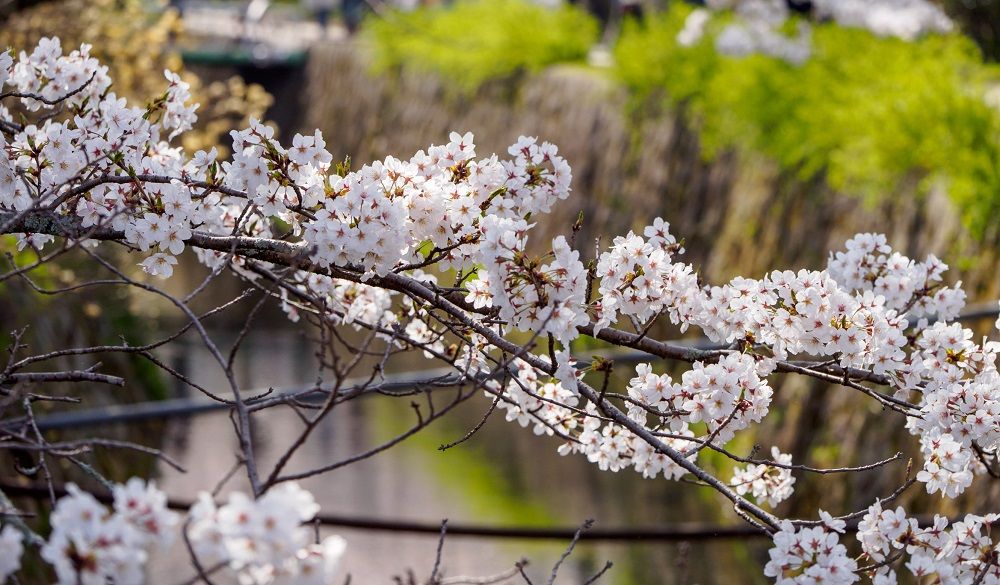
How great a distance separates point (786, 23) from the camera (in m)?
7.20

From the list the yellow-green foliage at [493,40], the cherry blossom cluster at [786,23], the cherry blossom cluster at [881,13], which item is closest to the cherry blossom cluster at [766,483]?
the cherry blossom cluster at [786,23]

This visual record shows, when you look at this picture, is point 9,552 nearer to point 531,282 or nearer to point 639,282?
point 531,282

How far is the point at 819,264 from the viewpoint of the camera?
6145 millimetres

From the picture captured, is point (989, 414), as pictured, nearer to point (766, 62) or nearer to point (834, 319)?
point (834, 319)

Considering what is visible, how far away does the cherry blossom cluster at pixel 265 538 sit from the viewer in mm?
975

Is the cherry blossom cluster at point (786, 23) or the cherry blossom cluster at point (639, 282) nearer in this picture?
the cherry blossom cluster at point (639, 282)

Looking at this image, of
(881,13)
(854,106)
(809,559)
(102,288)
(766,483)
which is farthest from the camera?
(881,13)

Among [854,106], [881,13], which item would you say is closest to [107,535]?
[854,106]

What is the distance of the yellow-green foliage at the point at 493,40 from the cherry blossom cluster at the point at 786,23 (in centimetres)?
136

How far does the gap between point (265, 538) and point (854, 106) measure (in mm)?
5393

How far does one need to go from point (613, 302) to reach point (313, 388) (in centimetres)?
46

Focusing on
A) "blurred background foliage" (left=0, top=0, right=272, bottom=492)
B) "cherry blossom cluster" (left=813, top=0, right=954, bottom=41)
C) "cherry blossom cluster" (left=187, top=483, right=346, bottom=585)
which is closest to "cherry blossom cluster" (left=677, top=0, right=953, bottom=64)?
"cherry blossom cluster" (left=813, top=0, right=954, bottom=41)

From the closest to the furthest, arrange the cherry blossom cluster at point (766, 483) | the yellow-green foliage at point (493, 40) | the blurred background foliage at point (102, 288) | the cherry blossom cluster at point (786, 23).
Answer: the cherry blossom cluster at point (766, 483)
the blurred background foliage at point (102, 288)
the cherry blossom cluster at point (786, 23)
the yellow-green foliage at point (493, 40)

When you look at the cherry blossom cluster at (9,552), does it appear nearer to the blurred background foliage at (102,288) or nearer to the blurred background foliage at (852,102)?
the blurred background foliage at (102,288)
